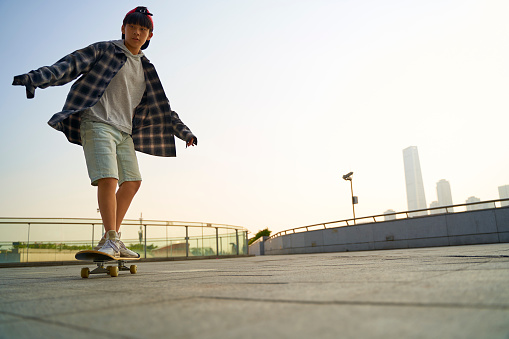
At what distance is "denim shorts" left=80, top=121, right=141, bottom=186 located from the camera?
3.23m

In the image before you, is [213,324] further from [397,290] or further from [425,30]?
[425,30]

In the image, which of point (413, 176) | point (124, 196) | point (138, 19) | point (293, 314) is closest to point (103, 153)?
point (124, 196)

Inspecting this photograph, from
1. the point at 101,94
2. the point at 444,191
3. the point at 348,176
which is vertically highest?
the point at 444,191

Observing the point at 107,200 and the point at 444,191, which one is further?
the point at 444,191

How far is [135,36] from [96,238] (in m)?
10.6

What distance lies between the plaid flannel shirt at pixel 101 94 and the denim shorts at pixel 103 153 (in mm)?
186

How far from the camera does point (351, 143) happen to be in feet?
139

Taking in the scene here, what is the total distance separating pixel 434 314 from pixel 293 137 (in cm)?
3637

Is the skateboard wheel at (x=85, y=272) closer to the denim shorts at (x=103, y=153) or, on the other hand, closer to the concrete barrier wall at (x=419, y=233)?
the denim shorts at (x=103, y=153)

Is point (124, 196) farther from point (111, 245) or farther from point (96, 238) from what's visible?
point (96, 238)

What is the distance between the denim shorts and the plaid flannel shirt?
19cm

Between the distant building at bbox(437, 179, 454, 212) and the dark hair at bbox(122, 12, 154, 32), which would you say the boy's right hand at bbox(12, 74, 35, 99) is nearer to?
the dark hair at bbox(122, 12, 154, 32)

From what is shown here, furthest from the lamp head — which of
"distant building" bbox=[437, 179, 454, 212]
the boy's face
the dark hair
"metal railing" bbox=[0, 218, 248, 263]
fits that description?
"distant building" bbox=[437, 179, 454, 212]

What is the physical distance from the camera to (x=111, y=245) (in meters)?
3.13
